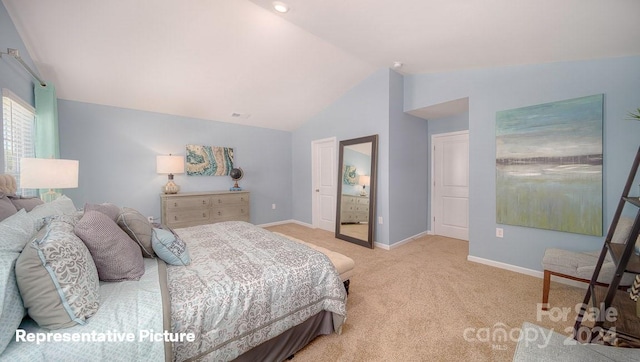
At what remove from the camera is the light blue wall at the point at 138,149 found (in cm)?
351

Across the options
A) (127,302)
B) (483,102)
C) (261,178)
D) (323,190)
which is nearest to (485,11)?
(483,102)

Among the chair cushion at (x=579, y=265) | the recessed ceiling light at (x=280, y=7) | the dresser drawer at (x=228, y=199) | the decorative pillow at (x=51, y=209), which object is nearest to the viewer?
the decorative pillow at (x=51, y=209)

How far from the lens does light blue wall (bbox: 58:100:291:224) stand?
3.51 meters

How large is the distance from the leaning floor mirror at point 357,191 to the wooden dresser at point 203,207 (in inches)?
72.9

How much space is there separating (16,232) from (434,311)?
268 centimetres

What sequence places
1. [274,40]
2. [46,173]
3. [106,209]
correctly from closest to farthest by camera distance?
[106,209] < [46,173] < [274,40]

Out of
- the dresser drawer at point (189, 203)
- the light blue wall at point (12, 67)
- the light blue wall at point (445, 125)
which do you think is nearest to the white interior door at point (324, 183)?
the light blue wall at point (445, 125)

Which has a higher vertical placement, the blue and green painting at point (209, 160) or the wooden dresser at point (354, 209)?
the blue and green painting at point (209, 160)

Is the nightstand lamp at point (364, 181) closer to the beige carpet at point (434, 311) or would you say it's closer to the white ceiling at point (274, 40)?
the beige carpet at point (434, 311)

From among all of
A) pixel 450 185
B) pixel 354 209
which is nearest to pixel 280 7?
pixel 354 209

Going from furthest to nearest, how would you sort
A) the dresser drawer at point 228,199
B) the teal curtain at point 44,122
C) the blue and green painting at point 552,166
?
the dresser drawer at point 228,199 → the teal curtain at point 44,122 → the blue and green painting at point 552,166

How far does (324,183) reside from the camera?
5020 mm

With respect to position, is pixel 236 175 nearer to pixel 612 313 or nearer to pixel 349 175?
pixel 349 175

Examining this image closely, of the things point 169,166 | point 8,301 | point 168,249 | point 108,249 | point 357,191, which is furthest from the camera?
point 357,191
